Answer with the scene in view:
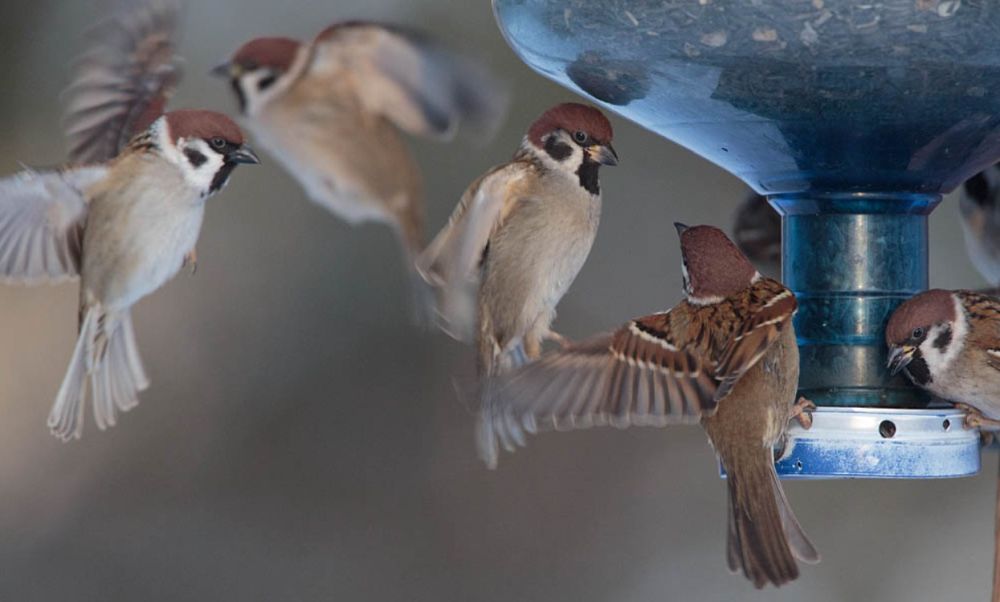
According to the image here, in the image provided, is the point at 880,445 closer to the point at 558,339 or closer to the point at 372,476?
the point at 558,339

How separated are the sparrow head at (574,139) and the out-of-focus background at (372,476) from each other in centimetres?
293

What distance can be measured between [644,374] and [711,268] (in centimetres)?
21

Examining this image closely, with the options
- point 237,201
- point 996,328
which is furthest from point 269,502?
point 996,328

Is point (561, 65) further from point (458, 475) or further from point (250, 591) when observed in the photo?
point (250, 591)

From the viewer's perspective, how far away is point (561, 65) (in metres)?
2.12

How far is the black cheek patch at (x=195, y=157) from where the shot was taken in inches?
67.2

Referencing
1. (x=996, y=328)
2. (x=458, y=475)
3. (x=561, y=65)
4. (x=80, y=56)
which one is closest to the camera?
(x=80, y=56)

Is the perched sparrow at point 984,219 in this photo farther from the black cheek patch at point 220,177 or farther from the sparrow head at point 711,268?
the black cheek patch at point 220,177

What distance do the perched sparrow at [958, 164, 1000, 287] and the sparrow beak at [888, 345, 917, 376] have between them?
0.98 meters

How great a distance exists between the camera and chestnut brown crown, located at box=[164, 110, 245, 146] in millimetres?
1708

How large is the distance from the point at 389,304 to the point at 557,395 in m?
3.16

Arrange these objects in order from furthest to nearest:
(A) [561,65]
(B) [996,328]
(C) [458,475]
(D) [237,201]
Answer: (C) [458,475] → (D) [237,201] → (B) [996,328] → (A) [561,65]

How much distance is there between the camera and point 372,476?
5145mm

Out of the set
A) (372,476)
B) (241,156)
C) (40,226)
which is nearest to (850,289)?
(241,156)
